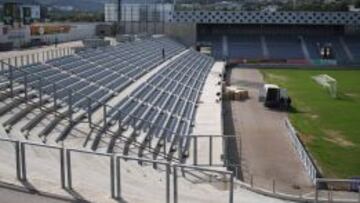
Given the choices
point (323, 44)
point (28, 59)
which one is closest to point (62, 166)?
point (28, 59)

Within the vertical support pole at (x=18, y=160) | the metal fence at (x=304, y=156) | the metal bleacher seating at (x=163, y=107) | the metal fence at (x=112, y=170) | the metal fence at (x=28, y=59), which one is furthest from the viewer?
the metal fence at (x=28, y=59)

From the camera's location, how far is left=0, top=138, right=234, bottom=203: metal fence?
421 inches

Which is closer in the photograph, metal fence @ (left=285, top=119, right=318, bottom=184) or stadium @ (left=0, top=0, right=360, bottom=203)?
stadium @ (left=0, top=0, right=360, bottom=203)

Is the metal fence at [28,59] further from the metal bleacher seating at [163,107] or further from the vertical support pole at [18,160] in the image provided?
the vertical support pole at [18,160]

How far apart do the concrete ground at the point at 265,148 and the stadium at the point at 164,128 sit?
Answer: 70mm

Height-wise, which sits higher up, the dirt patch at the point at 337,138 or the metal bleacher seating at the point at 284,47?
the metal bleacher seating at the point at 284,47

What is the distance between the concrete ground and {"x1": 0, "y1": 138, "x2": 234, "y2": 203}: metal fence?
11.7 metres

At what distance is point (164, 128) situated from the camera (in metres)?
24.8

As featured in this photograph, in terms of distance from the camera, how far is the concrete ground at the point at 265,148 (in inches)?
929

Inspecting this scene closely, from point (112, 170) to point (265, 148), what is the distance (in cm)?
1920

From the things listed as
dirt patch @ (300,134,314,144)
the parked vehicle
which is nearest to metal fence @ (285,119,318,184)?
dirt patch @ (300,134,314,144)

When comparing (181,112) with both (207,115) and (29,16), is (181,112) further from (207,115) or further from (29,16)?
(29,16)

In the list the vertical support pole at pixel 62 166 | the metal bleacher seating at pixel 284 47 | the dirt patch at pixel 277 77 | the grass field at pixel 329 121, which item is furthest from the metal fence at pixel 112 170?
the metal bleacher seating at pixel 284 47

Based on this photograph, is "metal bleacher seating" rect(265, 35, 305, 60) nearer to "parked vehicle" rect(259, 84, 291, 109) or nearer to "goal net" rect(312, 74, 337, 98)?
"goal net" rect(312, 74, 337, 98)
